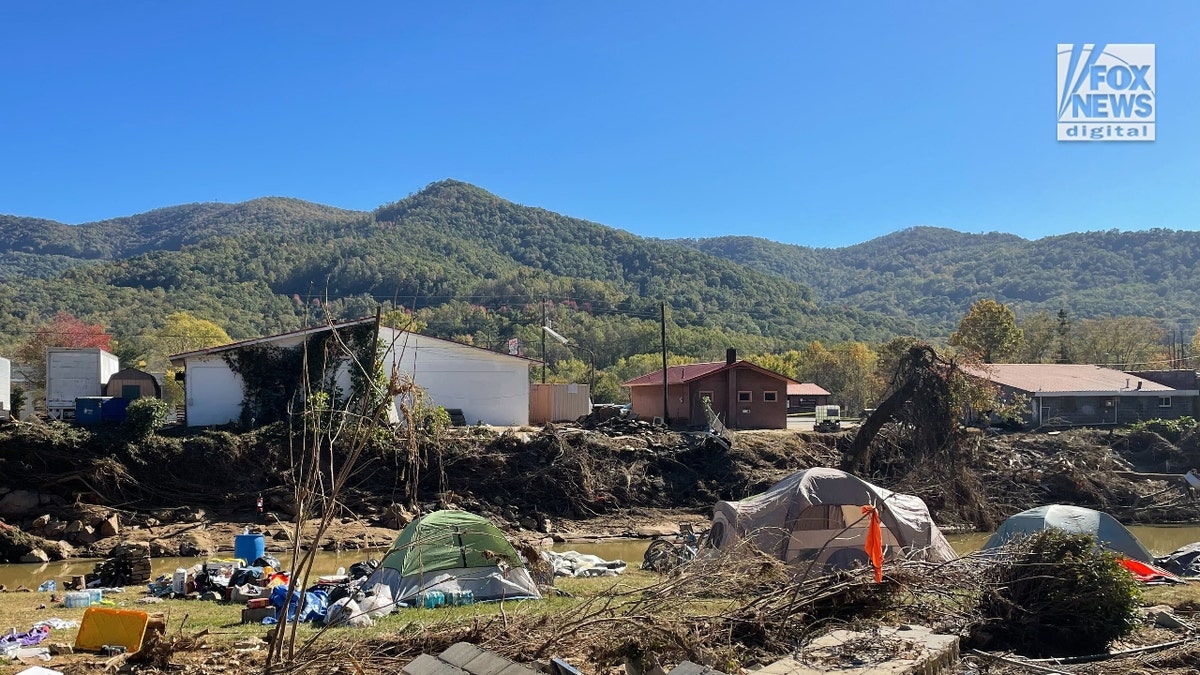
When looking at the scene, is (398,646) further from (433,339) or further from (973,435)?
(433,339)

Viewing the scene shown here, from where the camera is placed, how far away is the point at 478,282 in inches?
4363

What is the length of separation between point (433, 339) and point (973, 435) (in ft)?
69.3

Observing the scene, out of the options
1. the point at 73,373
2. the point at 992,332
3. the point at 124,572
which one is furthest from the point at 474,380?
the point at 992,332

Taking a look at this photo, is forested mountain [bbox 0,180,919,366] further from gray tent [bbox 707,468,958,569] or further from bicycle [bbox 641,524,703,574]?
gray tent [bbox 707,468,958,569]

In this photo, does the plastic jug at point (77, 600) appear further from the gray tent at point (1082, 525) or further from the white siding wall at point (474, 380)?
the white siding wall at point (474, 380)

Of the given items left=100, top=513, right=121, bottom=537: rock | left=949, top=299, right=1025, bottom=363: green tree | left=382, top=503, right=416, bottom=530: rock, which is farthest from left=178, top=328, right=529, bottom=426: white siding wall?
left=949, top=299, right=1025, bottom=363: green tree

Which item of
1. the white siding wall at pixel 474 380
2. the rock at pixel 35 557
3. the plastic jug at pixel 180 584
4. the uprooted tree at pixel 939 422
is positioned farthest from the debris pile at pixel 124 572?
the white siding wall at pixel 474 380

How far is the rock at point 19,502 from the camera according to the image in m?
26.1

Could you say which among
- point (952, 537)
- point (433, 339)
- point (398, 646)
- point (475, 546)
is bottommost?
point (952, 537)

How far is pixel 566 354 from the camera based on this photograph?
89.2 meters

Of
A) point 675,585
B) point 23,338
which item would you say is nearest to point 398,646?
point 675,585

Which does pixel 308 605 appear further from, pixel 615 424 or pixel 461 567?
pixel 615 424

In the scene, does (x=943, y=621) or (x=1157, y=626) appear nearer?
(x=943, y=621)

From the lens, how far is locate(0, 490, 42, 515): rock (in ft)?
85.8
